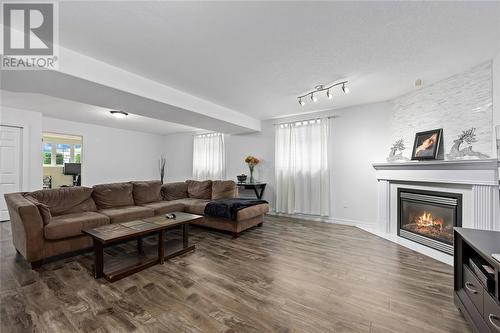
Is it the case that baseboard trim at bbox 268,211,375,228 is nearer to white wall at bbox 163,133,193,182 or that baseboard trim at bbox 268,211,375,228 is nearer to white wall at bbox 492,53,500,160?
white wall at bbox 492,53,500,160

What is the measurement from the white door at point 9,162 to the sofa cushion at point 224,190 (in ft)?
14.5

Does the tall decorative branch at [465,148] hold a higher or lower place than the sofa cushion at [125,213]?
higher

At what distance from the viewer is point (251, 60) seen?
8.04ft

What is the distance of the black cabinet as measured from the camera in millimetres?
1235

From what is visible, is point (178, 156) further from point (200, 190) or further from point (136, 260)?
point (136, 260)

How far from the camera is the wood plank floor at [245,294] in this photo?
1.56m

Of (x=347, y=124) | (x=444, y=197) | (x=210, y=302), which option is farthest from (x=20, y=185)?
(x=444, y=197)

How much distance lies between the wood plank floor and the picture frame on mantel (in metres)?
1.43

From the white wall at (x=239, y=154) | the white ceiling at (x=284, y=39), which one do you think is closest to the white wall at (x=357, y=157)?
the white ceiling at (x=284, y=39)

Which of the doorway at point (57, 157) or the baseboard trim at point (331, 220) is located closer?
the baseboard trim at point (331, 220)

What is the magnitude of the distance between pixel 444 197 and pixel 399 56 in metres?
2.03

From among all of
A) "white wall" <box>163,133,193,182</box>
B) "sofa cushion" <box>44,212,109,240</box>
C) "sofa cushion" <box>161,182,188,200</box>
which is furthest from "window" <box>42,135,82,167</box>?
"sofa cushion" <box>44,212,109,240</box>

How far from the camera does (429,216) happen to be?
3.19m

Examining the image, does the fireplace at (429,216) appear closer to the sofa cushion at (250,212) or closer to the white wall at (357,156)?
the white wall at (357,156)
